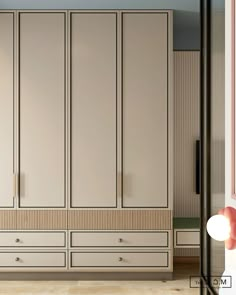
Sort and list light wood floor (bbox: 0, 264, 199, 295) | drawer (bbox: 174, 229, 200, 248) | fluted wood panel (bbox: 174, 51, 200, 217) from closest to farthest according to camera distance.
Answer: light wood floor (bbox: 0, 264, 199, 295)
drawer (bbox: 174, 229, 200, 248)
fluted wood panel (bbox: 174, 51, 200, 217)

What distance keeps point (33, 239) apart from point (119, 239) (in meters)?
0.77

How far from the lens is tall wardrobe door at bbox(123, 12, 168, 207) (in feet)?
11.6

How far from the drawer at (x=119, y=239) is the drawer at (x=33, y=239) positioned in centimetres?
12

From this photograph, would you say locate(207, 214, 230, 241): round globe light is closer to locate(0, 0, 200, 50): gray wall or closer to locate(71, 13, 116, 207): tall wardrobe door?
locate(71, 13, 116, 207): tall wardrobe door

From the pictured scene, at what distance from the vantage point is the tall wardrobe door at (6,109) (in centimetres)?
353

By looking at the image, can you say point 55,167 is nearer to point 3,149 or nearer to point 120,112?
point 3,149

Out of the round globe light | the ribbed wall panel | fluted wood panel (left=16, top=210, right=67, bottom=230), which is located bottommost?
the ribbed wall panel

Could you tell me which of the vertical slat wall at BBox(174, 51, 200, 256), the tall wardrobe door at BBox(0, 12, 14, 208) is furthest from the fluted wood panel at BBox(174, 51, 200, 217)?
the tall wardrobe door at BBox(0, 12, 14, 208)

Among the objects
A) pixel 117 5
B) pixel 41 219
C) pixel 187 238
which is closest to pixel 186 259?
pixel 187 238

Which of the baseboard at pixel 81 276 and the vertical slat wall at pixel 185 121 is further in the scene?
the vertical slat wall at pixel 185 121

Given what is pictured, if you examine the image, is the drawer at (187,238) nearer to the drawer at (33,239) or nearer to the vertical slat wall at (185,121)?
the vertical slat wall at (185,121)

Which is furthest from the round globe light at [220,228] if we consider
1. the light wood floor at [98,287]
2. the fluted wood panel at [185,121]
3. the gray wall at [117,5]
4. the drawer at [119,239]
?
the fluted wood panel at [185,121]

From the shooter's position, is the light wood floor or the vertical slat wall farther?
the vertical slat wall

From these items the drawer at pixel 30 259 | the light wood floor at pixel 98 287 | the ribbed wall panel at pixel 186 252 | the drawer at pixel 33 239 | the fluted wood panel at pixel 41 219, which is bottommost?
the light wood floor at pixel 98 287
